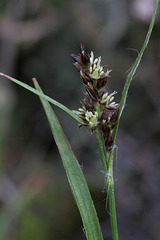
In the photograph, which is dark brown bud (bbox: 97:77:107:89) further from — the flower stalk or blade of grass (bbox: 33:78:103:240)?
blade of grass (bbox: 33:78:103:240)

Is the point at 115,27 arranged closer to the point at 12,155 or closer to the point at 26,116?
the point at 26,116

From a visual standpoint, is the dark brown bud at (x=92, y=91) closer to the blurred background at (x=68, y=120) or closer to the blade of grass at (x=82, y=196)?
the blade of grass at (x=82, y=196)

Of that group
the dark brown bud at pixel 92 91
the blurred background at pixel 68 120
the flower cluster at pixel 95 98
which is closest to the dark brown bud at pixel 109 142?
the flower cluster at pixel 95 98

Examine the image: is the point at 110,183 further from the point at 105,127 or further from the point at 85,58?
the point at 85,58

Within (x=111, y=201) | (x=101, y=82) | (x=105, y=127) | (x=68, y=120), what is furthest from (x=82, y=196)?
(x=68, y=120)

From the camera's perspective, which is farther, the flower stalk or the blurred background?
the blurred background

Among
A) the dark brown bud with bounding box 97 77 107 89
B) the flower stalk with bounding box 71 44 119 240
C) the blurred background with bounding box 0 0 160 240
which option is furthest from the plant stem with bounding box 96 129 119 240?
the blurred background with bounding box 0 0 160 240
